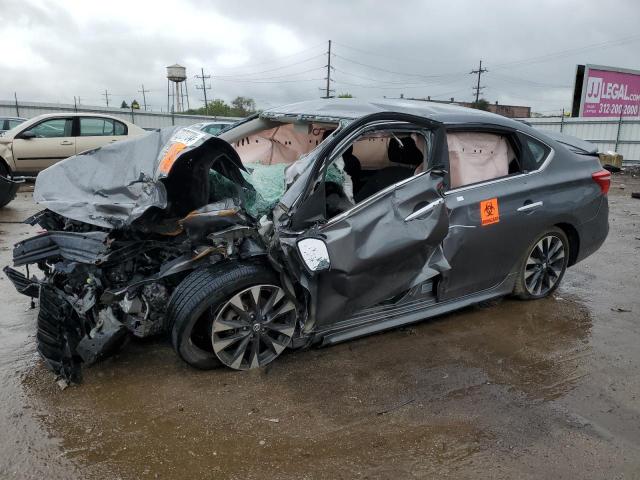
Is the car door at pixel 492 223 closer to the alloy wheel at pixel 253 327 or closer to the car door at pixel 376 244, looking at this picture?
the car door at pixel 376 244

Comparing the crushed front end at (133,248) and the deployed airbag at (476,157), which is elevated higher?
the deployed airbag at (476,157)

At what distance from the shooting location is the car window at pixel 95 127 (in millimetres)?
11099

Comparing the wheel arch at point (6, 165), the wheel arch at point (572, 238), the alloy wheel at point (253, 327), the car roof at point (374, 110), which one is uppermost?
the car roof at point (374, 110)

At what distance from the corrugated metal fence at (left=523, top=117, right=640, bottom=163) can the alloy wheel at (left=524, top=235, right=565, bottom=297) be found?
15.4 meters

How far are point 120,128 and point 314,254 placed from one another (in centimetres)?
999

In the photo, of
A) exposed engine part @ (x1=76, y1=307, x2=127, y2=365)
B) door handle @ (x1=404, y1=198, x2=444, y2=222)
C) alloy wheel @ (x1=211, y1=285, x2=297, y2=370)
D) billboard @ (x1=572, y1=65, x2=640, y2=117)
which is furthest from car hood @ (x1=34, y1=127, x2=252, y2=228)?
billboard @ (x1=572, y1=65, x2=640, y2=117)

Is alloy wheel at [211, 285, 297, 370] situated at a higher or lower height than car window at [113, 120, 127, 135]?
lower

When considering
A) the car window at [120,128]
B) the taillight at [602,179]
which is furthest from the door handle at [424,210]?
the car window at [120,128]

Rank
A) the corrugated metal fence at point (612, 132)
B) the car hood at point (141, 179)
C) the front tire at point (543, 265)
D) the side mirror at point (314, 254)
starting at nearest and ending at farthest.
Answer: the side mirror at point (314, 254), the car hood at point (141, 179), the front tire at point (543, 265), the corrugated metal fence at point (612, 132)

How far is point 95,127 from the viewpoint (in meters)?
11.3

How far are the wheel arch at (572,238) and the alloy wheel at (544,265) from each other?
12 cm

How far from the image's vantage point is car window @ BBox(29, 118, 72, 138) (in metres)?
10.6

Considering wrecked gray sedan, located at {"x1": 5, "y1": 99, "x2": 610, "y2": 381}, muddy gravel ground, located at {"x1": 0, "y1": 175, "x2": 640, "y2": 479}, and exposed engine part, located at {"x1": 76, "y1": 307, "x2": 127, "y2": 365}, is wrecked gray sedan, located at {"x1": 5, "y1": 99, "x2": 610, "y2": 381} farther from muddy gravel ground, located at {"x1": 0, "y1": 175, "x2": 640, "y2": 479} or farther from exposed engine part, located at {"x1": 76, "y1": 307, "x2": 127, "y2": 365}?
muddy gravel ground, located at {"x1": 0, "y1": 175, "x2": 640, "y2": 479}

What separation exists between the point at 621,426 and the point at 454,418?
3.06ft
